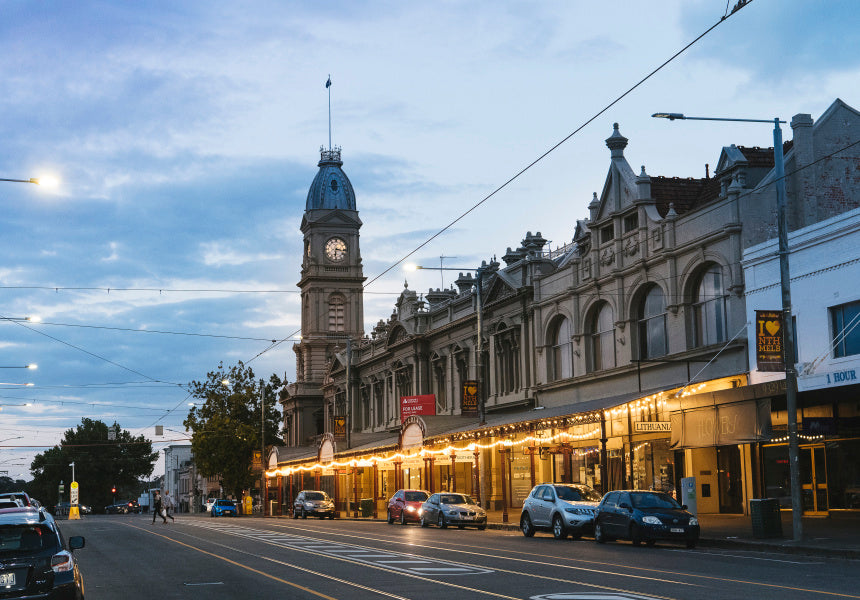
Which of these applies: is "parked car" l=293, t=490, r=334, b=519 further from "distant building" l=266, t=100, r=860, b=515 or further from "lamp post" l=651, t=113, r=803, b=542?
"lamp post" l=651, t=113, r=803, b=542

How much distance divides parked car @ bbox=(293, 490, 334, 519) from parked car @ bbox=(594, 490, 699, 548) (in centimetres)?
3151

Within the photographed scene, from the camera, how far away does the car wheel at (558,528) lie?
28156 millimetres

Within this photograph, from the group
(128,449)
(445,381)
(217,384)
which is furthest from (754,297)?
(128,449)

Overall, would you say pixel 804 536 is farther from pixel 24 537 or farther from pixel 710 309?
pixel 24 537

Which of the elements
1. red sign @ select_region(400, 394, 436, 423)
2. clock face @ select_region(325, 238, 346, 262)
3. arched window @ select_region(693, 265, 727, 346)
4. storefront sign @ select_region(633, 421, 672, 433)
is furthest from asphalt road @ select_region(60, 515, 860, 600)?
clock face @ select_region(325, 238, 346, 262)

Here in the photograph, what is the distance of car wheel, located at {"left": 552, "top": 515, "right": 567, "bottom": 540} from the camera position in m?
28.2

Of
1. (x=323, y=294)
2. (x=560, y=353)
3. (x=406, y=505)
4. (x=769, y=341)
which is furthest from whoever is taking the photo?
(x=323, y=294)

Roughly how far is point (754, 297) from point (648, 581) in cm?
1780

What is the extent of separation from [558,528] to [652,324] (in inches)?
491

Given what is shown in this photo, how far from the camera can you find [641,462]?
39.9 metres

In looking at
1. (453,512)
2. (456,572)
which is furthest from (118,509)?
(456,572)

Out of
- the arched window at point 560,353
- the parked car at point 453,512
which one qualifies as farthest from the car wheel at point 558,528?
the arched window at point 560,353

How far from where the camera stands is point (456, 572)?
17750 mm

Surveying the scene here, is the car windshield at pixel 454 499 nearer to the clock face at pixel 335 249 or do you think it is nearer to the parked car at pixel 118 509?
the clock face at pixel 335 249
